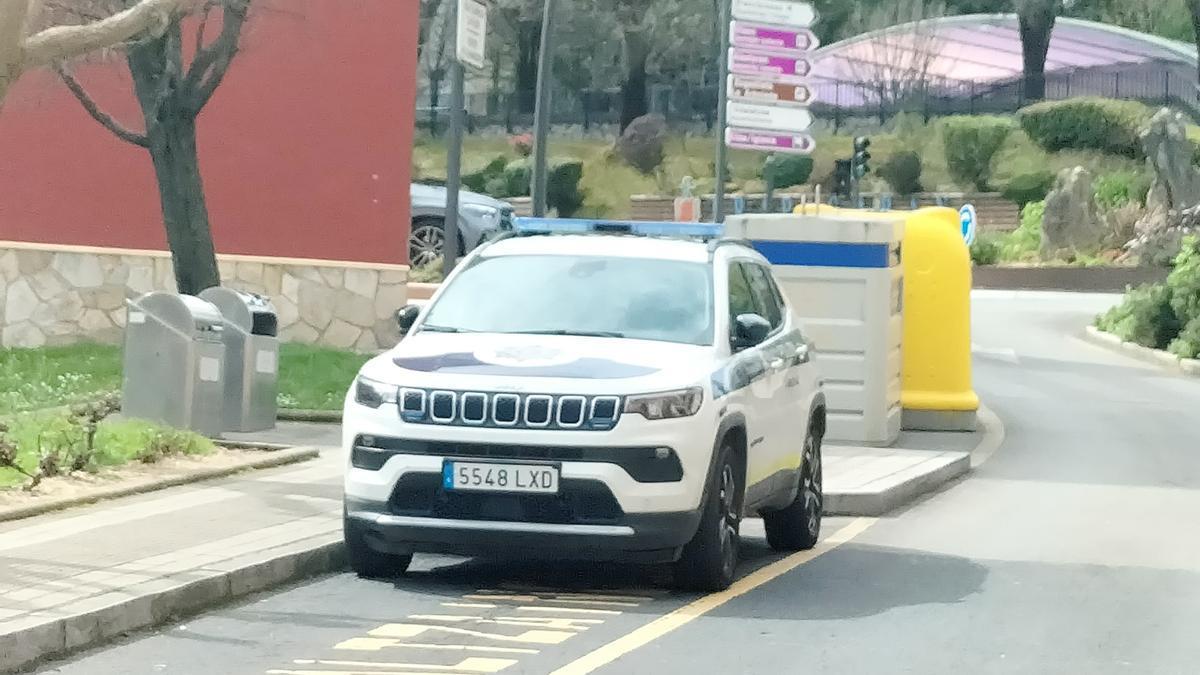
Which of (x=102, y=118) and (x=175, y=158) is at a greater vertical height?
(x=102, y=118)

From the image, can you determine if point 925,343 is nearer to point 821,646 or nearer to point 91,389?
point 91,389

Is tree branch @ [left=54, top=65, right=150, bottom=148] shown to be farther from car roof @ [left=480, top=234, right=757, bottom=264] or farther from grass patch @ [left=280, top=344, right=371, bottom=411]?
car roof @ [left=480, top=234, right=757, bottom=264]

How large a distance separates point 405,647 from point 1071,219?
4324 centimetres

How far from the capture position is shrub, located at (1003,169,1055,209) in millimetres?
55906

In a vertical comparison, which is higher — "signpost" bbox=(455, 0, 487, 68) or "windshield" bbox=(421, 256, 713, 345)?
"signpost" bbox=(455, 0, 487, 68)

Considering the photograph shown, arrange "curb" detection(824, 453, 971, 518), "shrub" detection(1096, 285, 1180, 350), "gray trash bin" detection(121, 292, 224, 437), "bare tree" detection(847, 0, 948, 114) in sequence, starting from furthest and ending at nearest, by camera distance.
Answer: "bare tree" detection(847, 0, 948, 114) < "shrub" detection(1096, 285, 1180, 350) < "gray trash bin" detection(121, 292, 224, 437) < "curb" detection(824, 453, 971, 518)

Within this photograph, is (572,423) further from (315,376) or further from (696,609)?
(315,376)

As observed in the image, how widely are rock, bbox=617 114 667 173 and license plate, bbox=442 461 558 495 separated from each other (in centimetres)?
4944

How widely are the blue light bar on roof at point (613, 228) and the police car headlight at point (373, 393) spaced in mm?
2097

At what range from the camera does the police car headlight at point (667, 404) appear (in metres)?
9.79

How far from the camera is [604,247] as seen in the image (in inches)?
450

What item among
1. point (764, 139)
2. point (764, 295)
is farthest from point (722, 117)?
point (764, 295)

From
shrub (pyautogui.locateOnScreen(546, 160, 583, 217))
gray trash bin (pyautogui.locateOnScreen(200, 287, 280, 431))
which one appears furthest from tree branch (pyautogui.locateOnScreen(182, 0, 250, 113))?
shrub (pyautogui.locateOnScreen(546, 160, 583, 217))

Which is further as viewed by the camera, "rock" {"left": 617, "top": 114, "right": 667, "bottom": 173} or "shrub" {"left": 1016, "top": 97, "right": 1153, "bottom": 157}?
"rock" {"left": 617, "top": 114, "right": 667, "bottom": 173}
